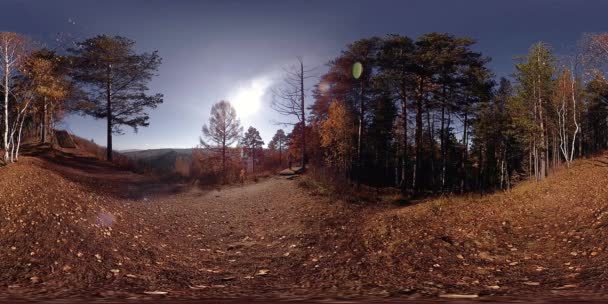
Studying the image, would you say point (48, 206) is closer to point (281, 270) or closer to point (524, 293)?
point (281, 270)

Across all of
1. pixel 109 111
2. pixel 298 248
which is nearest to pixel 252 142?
pixel 109 111

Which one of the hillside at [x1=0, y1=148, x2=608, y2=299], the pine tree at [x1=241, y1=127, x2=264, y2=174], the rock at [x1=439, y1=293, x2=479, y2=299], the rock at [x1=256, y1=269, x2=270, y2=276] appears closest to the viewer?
the rock at [x1=439, y1=293, x2=479, y2=299]

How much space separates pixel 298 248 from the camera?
9.19 meters

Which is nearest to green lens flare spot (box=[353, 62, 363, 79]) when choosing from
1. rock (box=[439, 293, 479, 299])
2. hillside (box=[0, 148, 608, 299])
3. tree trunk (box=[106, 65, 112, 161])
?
hillside (box=[0, 148, 608, 299])

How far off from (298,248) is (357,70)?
24557 millimetres

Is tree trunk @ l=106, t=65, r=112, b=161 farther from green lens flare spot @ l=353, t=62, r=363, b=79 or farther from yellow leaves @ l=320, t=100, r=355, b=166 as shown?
green lens flare spot @ l=353, t=62, r=363, b=79

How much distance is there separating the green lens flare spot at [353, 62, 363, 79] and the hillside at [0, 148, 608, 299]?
1844cm

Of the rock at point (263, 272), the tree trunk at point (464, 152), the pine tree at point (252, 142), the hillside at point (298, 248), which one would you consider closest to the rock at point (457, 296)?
the hillside at point (298, 248)

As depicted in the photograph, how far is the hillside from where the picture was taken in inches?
235

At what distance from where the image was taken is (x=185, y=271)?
718 cm

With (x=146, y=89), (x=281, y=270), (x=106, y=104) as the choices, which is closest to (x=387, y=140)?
(x=146, y=89)

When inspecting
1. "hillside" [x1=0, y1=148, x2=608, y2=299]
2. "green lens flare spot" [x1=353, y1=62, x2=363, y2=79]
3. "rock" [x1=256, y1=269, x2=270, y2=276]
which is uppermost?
"green lens flare spot" [x1=353, y1=62, x2=363, y2=79]

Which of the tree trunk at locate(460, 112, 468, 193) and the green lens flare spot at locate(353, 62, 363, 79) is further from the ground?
the green lens flare spot at locate(353, 62, 363, 79)

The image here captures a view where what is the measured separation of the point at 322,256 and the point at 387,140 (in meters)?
36.7
